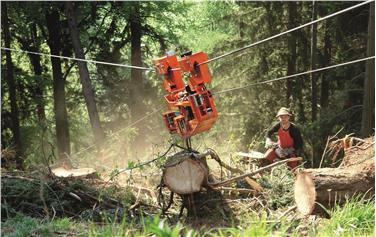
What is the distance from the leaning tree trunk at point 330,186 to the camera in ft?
21.4

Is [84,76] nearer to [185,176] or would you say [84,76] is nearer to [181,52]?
[181,52]

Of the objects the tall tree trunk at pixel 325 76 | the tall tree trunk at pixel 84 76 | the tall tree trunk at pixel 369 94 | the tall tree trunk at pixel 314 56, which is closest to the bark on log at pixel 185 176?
the tall tree trunk at pixel 369 94

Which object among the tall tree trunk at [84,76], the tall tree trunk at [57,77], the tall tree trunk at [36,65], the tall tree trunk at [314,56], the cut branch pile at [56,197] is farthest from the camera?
the tall tree trunk at [57,77]

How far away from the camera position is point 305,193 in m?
6.66

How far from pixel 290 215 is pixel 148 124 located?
1400cm

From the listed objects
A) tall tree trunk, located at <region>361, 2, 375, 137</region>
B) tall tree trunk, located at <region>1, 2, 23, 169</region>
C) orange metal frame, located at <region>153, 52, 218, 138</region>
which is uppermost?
tall tree trunk, located at <region>1, 2, 23, 169</region>

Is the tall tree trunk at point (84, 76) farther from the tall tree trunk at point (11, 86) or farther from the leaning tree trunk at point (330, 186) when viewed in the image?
the leaning tree trunk at point (330, 186)

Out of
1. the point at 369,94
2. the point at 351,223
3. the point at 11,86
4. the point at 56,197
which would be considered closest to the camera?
the point at 351,223

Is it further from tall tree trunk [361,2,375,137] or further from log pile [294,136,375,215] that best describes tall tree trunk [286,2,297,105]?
log pile [294,136,375,215]

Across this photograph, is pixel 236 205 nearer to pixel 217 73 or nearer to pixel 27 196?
pixel 27 196

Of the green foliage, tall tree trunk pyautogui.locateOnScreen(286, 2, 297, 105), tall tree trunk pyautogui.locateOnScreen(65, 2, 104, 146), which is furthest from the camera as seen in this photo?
tall tree trunk pyautogui.locateOnScreen(286, 2, 297, 105)

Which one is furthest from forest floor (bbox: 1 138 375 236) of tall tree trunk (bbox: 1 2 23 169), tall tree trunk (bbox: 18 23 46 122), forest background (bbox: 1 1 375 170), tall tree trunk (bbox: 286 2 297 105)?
tall tree trunk (bbox: 286 2 297 105)

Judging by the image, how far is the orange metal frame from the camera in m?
7.08

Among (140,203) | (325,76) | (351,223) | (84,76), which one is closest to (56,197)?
(140,203)
